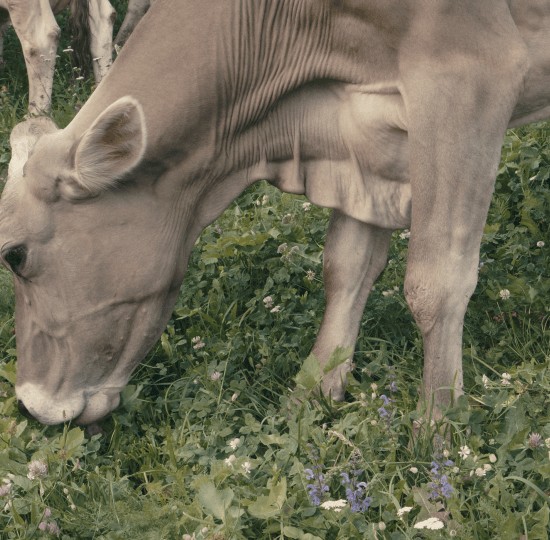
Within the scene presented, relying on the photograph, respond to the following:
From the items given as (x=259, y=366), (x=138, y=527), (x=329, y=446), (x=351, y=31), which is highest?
(x=351, y=31)

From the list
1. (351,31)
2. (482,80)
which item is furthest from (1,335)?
(482,80)

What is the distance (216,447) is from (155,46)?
1573mm

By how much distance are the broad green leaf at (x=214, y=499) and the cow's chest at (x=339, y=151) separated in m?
1.33

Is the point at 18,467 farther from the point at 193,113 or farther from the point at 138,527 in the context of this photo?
the point at 193,113

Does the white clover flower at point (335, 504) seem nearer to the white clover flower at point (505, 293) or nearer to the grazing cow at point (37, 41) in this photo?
the white clover flower at point (505, 293)

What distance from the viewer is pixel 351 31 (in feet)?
9.05

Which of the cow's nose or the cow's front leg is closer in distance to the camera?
the cow's front leg

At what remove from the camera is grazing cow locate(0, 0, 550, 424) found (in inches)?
103

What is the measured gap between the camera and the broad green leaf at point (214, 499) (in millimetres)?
2328

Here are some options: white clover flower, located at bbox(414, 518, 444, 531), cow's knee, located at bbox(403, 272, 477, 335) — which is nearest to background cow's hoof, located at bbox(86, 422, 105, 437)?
cow's knee, located at bbox(403, 272, 477, 335)

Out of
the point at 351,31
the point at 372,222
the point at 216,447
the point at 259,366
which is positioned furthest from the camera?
the point at 259,366

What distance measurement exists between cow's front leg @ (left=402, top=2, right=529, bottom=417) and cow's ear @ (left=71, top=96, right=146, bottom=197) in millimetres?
985

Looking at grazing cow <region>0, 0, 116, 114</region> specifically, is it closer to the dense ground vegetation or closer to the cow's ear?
the dense ground vegetation

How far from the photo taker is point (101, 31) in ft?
24.7
